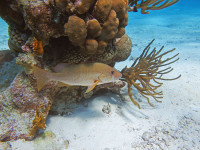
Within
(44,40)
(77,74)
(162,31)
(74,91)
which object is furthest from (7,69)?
(162,31)

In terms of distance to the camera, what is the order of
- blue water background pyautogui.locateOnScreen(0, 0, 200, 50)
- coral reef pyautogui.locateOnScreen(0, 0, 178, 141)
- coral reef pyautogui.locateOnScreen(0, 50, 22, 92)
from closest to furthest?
coral reef pyautogui.locateOnScreen(0, 0, 178, 141) < coral reef pyautogui.locateOnScreen(0, 50, 22, 92) < blue water background pyautogui.locateOnScreen(0, 0, 200, 50)

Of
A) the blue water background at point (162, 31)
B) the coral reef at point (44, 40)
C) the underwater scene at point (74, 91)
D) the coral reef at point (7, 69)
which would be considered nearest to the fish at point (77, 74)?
the underwater scene at point (74, 91)

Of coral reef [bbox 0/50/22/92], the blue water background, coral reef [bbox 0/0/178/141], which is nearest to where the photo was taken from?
coral reef [bbox 0/0/178/141]

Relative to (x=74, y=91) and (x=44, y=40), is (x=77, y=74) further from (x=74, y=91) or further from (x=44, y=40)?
(x=74, y=91)

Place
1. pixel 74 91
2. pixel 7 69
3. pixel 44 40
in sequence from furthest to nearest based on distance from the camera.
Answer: pixel 7 69 → pixel 74 91 → pixel 44 40

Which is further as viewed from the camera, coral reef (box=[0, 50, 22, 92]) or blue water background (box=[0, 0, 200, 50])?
blue water background (box=[0, 0, 200, 50])

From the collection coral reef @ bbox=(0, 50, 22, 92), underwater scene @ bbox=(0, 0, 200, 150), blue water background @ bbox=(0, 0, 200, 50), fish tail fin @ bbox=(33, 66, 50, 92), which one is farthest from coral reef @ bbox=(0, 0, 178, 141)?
blue water background @ bbox=(0, 0, 200, 50)

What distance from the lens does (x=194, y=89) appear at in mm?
4285

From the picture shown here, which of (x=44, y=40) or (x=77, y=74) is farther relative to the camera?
(x=44, y=40)

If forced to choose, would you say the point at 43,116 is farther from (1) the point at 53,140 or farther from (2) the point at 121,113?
(2) the point at 121,113

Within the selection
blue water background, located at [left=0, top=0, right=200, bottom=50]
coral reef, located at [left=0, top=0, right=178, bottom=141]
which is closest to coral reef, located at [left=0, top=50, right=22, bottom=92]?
coral reef, located at [left=0, top=0, right=178, bottom=141]

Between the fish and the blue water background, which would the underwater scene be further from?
the blue water background

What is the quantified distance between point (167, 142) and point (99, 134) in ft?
4.32

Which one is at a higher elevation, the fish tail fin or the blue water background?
the fish tail fin
